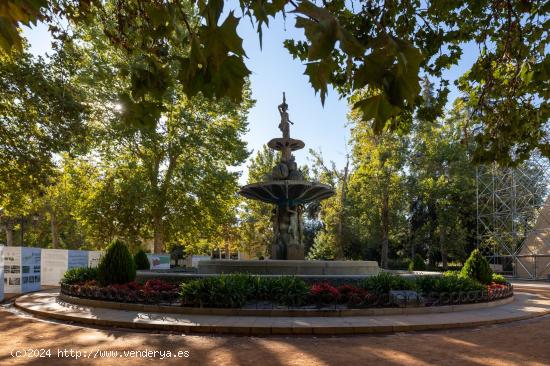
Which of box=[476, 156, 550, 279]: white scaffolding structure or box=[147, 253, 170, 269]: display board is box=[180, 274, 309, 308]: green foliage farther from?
box=[476, 156, 550, 279]: white scaffolding structure

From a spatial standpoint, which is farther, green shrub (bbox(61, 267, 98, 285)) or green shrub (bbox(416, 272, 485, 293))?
green shrub (bbox(61, 267, 98, 285))

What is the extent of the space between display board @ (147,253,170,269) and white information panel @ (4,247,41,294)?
26.0 ft

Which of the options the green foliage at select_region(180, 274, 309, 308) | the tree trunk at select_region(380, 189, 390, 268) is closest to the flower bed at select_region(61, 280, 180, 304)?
the green foliage at select_region(180, 274, 309, 308)

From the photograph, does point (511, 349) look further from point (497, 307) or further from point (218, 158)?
point (218, 158)

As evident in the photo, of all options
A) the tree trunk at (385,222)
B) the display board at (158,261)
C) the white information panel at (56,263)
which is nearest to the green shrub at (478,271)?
the tree trunk at (385,222)

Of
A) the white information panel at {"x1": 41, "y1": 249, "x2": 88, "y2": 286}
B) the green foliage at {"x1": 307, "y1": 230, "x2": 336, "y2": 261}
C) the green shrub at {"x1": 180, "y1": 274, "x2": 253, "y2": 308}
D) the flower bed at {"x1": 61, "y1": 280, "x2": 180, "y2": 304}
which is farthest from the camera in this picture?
the green foliage at {"x1": 307, "y1": 230, "x2": 336, "y2": 261}

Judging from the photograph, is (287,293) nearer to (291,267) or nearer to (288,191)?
(291,267)

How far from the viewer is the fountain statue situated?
1784 cm

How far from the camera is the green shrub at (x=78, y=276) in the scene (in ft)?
54.7

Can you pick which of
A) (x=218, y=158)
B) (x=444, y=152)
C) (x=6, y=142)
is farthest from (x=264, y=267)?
(x=444, y=152)

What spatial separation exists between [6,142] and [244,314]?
11409 mm

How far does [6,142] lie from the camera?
15.9 meters

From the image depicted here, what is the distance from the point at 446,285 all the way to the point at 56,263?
19.4 meters

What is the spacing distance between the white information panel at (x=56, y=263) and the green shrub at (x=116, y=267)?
29.1ft
